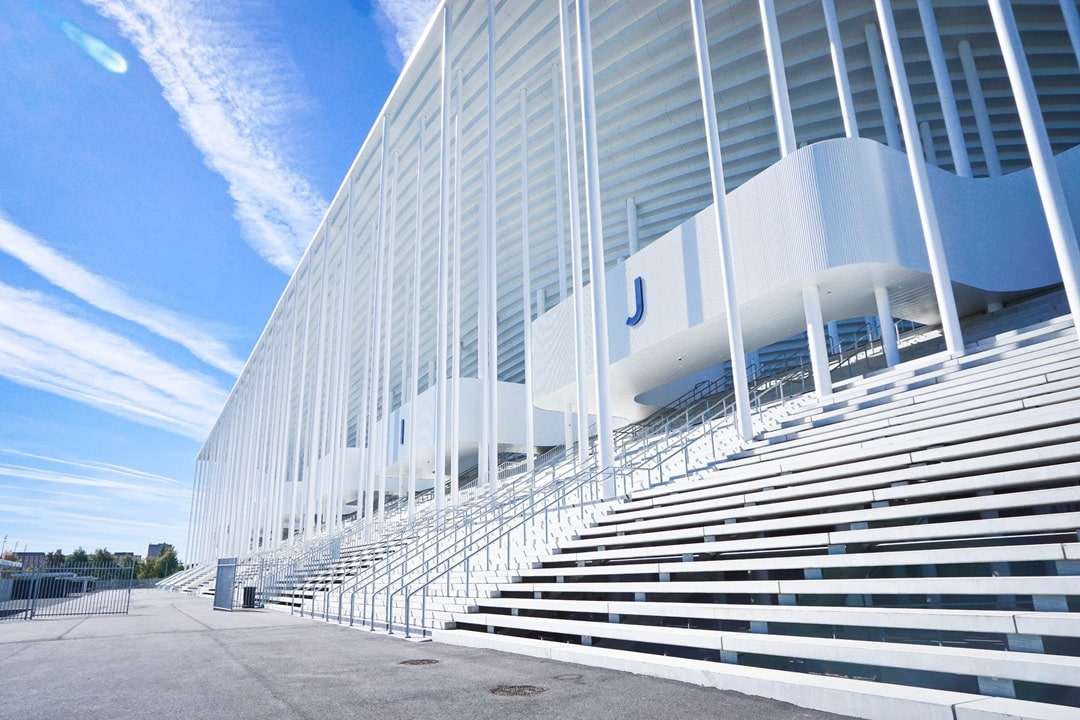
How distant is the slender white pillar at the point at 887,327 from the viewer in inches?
541

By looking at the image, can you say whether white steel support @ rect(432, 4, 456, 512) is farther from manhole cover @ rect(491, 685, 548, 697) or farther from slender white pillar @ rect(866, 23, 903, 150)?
manhole cover @ rect(491, 685, 548, 697)

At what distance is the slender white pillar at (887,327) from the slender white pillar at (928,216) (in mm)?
1196

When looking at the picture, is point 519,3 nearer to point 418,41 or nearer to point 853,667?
point 418,41

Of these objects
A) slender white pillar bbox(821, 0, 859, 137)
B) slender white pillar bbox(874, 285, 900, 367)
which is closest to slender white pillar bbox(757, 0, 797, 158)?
slender white pillar bbox(821, 0, 859, 137)

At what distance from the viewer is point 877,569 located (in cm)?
614

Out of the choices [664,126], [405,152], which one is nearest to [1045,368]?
[664,126]

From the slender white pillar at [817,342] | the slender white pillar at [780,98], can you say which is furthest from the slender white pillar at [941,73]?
the slender white pillar at [817,342]

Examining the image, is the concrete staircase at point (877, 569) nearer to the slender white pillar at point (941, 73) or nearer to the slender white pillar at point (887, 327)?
the slender white pillar at point (887, 327)

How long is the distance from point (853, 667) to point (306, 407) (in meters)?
55.9

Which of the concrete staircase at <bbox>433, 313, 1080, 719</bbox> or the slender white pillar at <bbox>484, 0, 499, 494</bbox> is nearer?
the concrete staircase at <bbox>433, 313, 1080, 719</bbox>

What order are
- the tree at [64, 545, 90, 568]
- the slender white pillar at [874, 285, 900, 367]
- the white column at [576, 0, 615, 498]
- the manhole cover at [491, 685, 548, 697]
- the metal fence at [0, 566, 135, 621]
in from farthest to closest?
the tree at [64, 545, 90, 568] → the metal fence at [0, 566, 135, 621] → the white column at [576, 0, 615, 498] → the slender white pillar at [874, 285, 900, 367] → the manhole cover at [491, 685, 548, 697]

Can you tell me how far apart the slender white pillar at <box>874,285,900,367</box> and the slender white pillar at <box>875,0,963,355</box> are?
47.1 inches

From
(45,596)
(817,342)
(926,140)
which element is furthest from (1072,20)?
(45,596)

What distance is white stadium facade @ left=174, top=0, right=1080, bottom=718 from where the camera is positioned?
5344 millimetres
